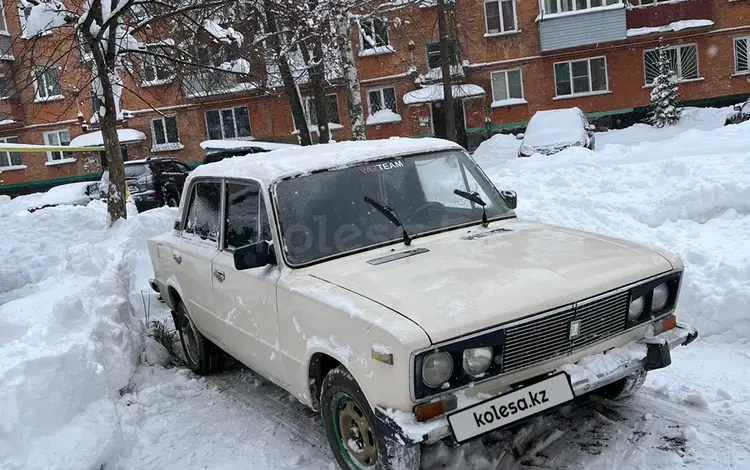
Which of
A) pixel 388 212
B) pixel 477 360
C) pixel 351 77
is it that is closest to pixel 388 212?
pixel 388 212

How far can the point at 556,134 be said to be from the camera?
16.8 metres

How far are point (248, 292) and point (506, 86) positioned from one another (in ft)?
82.0


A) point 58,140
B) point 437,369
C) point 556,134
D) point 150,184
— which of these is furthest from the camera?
point 58,140

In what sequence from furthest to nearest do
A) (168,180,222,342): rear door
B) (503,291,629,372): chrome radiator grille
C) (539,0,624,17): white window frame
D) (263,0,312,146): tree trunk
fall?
(539,0,624,17): white window frame, (263,0,312,146): tree trunk, (168,180,222,342): rear door, (503,291,629,372): chrome radiator grille

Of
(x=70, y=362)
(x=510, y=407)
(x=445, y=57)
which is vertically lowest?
(x=510, y=407)

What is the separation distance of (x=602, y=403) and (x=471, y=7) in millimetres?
25576

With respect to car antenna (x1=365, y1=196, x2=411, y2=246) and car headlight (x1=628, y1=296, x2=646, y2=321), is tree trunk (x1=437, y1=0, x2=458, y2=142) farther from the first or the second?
car headlight (x1=628, y1=296, x2=646, y2=321)

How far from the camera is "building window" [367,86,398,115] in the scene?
28.5 m

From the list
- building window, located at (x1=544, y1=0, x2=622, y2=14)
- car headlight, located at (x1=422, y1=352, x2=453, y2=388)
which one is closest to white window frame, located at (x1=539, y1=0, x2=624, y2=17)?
building window, located at (x1=544, y1=0, x2=622, y2=14)

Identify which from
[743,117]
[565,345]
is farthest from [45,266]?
[743,117]

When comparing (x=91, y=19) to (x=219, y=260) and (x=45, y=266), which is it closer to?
(x=45, y=266)

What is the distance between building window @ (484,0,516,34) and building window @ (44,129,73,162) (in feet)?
67.9

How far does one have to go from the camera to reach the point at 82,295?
17.4 feet

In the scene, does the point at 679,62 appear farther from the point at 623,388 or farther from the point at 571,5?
the point at 623,388
